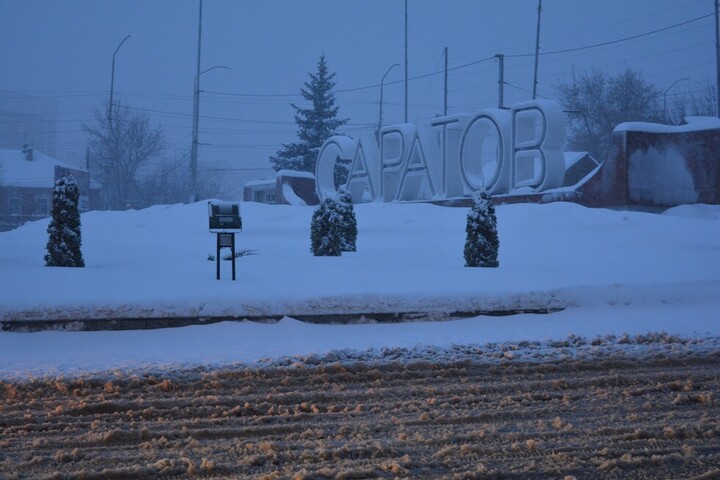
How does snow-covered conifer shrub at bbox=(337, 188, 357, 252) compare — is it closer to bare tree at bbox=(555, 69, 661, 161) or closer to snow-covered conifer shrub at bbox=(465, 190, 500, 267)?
snow-covered conifer shrub at bbox=(465, 190, 500, 267)

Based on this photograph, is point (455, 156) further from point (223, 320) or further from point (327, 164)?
point (223, 320)

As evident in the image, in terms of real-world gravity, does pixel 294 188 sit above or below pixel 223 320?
above

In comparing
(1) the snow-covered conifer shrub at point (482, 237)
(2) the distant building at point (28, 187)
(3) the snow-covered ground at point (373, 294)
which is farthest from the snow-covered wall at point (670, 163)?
(2) the distant building at point (28, 187)

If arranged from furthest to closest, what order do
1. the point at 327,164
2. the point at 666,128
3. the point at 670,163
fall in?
the point at 327,164, the point at 666,128, the point at 670,163

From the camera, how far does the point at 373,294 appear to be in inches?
482

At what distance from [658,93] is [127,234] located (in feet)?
150

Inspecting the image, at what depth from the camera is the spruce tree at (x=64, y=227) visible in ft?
47.9

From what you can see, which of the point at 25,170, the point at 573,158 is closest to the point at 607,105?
the point at 573,158

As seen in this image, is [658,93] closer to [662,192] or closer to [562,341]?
[662,192]

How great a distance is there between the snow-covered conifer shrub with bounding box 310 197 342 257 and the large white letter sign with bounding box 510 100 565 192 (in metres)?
9.82

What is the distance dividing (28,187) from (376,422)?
64.3m

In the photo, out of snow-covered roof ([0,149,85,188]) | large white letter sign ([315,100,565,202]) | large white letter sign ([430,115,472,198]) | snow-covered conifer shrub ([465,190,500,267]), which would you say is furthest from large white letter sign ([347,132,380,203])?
snow-covered roof ([0,149,85,188])

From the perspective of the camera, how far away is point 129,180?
65.4 m

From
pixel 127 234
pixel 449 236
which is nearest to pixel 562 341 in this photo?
pixel 449 236
